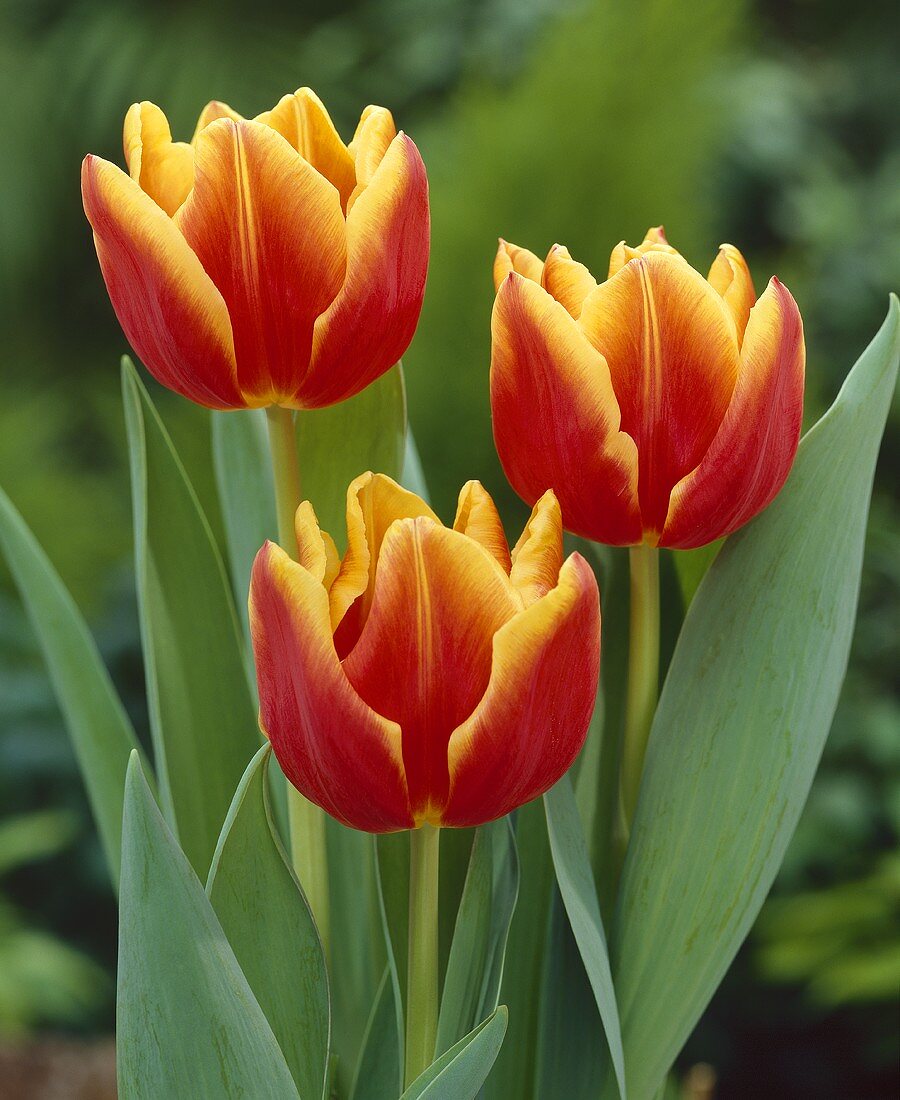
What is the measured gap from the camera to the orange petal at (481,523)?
32 cm

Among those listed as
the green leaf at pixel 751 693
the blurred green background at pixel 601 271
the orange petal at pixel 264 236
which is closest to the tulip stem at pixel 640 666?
the green leaf at pixel 751 693

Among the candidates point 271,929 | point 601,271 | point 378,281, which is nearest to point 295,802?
point 271,929

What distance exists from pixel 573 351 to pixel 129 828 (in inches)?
5.9

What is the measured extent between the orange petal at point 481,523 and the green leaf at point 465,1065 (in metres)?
0.11

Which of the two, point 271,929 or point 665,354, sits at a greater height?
point 665,354

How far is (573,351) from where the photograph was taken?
33cm

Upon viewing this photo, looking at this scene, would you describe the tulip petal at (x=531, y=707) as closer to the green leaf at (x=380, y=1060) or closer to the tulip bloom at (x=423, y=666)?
the tulip bloom at (x=423, y=666)

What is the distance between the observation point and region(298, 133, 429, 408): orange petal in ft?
1.07

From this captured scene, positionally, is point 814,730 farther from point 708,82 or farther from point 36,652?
point 36,652

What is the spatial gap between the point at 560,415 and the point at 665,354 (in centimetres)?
3

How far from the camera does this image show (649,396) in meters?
0.34

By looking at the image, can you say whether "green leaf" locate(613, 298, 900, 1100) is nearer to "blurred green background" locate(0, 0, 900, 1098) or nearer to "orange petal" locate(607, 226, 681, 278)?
"orange petal" locate(607, 226, 681, 278)

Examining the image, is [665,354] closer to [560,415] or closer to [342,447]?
[560,415]

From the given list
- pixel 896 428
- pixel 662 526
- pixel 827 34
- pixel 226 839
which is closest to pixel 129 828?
pixel 226 839
